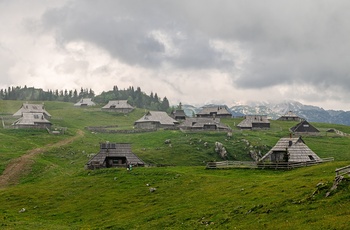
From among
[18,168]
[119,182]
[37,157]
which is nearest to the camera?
[119,182]

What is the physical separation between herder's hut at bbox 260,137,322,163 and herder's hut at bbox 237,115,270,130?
3447 inches

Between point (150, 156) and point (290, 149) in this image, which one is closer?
point (290, 149)

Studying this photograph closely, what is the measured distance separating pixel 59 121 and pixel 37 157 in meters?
74.8

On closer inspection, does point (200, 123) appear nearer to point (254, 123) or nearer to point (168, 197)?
point (254, 123)

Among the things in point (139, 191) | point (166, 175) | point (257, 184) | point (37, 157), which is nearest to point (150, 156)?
point (37, 157)

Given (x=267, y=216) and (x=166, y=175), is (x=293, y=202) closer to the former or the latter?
(x=267, y=216)

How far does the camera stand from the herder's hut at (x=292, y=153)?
240 feet

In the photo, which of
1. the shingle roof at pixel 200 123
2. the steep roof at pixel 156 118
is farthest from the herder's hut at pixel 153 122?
the shingle roof at pixel 200 123

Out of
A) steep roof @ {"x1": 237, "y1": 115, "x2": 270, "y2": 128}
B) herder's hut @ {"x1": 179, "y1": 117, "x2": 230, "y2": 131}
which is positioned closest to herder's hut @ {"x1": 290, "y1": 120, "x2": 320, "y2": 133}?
steep roof @ {"x1": 237, "y1": 115, "x2": 270, "y2": 128}

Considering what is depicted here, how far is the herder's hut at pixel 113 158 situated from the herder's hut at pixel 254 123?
91.7 meters

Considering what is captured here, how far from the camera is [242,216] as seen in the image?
3619cm

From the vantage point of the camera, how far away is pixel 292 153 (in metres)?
74.0

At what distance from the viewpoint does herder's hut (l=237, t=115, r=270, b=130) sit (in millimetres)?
168125

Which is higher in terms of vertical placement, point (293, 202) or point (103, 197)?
point (293, 202)
